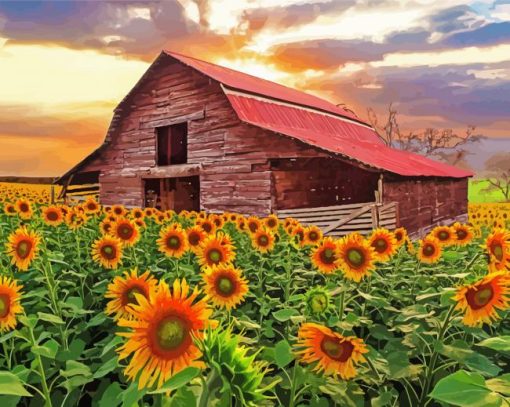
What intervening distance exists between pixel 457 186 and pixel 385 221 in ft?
35.6

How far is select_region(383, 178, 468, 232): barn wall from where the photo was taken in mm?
15000

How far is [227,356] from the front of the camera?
96cm

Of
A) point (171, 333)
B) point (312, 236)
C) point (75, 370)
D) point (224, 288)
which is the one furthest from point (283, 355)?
point (312, 236)

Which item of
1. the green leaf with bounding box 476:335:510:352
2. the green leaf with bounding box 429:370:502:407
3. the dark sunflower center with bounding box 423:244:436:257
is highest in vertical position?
the green leaf with bounding box 429:370:502:407

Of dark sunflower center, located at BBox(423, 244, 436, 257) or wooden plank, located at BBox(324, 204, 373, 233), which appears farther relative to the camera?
wooden plank, located at BBox(324, 204, 373, 233)

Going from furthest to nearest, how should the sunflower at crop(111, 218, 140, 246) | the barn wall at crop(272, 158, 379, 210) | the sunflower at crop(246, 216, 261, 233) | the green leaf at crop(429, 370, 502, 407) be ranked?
the barn wall at crop(272, 158, 379, 210), the sunflower at crop(246, 216, 261, 233), the sunflower at crop(111, 218, 140, 246), the green leaf at crop(429, 370, 502, 407)

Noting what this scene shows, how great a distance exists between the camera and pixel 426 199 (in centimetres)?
1781

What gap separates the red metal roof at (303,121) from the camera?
583 inches

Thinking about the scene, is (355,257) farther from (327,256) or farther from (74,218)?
(74,218)

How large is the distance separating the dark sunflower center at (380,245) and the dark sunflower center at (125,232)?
6.45ft

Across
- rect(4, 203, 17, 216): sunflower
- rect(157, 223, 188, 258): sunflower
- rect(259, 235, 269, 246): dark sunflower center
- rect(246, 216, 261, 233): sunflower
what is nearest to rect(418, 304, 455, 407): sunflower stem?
rect(157, 223, 188, 258): sunflower

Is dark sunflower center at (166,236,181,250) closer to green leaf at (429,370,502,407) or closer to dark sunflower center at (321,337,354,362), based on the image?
dark sunflower center at (321,337,354,362)

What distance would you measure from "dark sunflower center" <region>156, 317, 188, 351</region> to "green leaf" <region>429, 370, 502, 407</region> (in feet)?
1.89

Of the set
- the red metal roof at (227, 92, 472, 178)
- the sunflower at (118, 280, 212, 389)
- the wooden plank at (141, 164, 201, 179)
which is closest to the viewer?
the sunflower at (118, 280, 212, 389)
